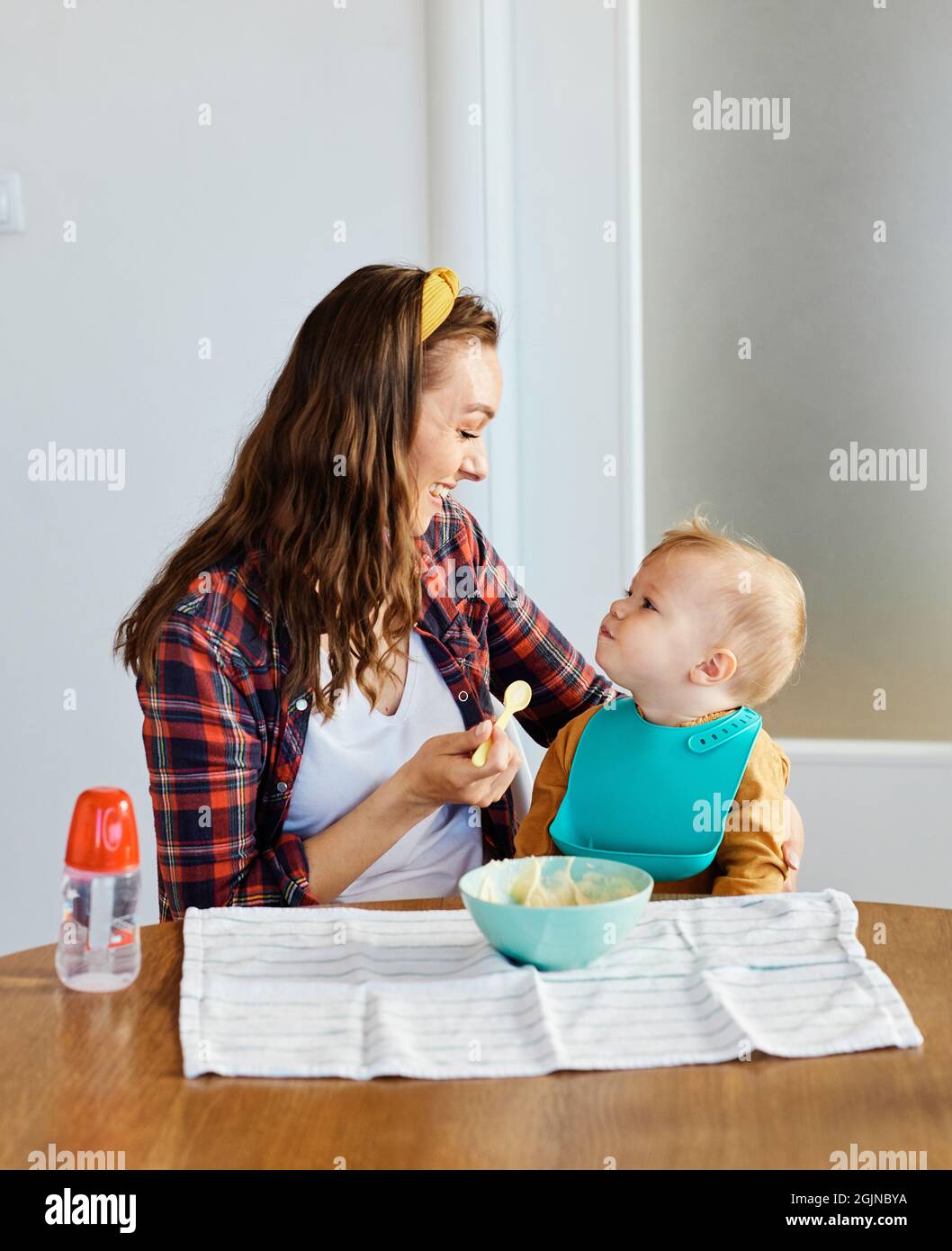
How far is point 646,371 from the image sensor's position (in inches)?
90.0

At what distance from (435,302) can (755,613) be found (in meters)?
0.49

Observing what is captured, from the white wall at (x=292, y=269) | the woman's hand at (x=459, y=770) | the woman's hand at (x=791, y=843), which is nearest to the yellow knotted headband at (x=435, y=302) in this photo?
the woman's hand at (x=459, y=770)

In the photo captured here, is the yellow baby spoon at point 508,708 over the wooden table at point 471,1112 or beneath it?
over

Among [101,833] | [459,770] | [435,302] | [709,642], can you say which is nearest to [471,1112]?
[101,833]

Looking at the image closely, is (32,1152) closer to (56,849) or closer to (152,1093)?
(152,1093)

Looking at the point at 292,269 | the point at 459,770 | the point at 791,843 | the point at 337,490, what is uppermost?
the point at 292,269

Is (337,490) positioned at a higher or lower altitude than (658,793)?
higher

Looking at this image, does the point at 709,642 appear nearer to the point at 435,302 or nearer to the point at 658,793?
the point at 658,793

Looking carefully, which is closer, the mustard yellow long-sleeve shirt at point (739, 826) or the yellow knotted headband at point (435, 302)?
the mustard yellow long-sleeve shirt at point (739, 826)

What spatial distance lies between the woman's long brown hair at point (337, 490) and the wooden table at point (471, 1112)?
0.58m

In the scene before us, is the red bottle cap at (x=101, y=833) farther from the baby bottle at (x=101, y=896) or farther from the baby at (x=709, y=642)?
the baby at (x=709, y=642)

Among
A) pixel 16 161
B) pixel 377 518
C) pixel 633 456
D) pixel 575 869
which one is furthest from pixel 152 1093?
pixel 16 161

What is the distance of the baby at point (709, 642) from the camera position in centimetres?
145

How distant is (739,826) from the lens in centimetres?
140
